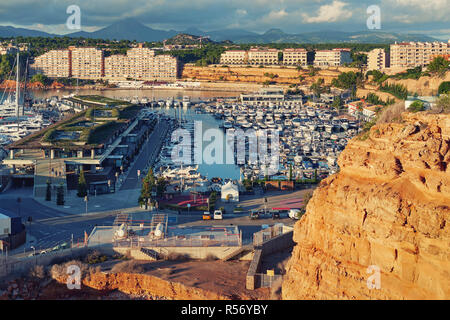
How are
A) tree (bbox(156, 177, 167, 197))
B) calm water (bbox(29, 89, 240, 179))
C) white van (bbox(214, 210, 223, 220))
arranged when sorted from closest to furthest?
1. white van (bbox(214, 210, 223, 220))
2. tree (bbox(156, 177, 167, 197))
3. calm water (bbox(29, 89, 240, 179))

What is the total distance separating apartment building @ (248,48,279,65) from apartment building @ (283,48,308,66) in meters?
2.15

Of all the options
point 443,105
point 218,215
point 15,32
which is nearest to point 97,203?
point 218,215

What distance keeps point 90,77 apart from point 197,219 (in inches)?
3331

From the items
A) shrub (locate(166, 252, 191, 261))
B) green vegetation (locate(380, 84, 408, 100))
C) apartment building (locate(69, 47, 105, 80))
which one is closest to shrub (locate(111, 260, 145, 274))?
shrub (locate(166, 252, 191, 261))

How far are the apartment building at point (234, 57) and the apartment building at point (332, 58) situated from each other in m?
13.8

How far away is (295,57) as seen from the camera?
92.9 metres

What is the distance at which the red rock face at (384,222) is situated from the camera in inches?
278

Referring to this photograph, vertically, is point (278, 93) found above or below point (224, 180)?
above

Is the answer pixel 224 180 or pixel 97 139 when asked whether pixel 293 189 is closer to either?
pixel 224 180

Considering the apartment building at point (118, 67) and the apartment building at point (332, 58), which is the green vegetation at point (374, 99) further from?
the apartment building at point (118, 67)

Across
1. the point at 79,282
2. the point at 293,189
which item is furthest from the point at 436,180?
the point at 293,189

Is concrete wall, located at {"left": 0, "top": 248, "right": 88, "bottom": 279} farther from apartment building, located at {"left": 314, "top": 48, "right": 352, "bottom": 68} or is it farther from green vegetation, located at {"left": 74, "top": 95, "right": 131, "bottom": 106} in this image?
apartment building, located at {"left": 314, "top": 48, "right": 352, "bottom": 68}

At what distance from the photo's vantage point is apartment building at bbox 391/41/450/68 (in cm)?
7138

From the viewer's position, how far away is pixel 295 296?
853 centimetres
